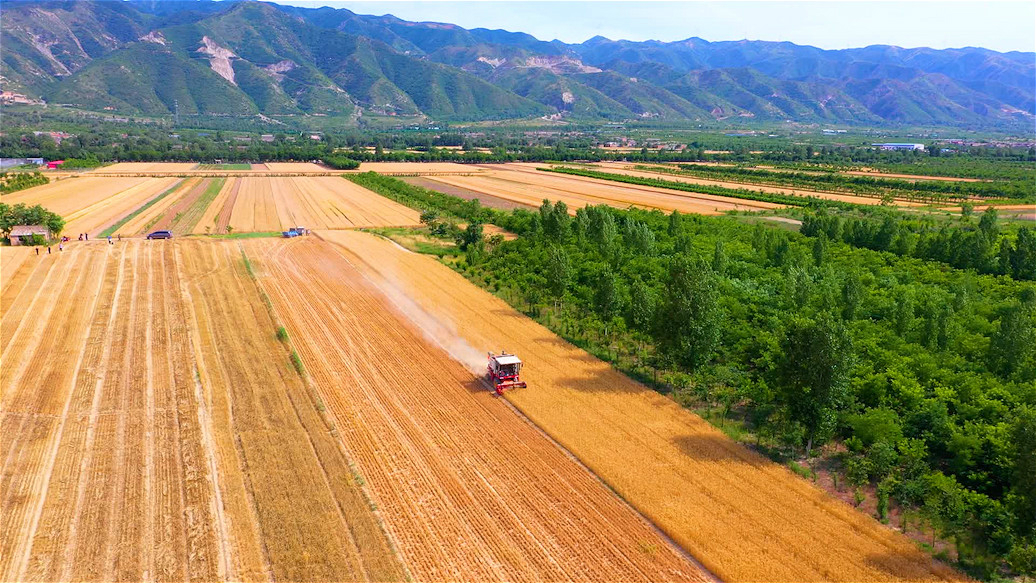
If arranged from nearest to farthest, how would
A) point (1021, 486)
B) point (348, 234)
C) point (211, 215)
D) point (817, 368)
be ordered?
point (1021, 486) < point (817, 368) < point (348, 234) < point (211, 215)

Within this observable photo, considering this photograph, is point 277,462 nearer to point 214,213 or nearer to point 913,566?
point 913,566

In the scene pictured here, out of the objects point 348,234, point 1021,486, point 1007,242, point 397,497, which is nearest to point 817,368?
point 1021,486

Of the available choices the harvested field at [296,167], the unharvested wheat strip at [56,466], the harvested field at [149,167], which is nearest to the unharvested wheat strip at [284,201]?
the harvested field at [296,167]

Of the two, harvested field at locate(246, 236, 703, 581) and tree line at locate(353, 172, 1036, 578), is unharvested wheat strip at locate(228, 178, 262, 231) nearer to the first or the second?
tree line at locate(353, 172, 1036, 578)

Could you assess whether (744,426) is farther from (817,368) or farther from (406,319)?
(406,319)

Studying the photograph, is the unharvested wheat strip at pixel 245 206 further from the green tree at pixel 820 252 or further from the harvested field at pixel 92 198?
the green tree at pixel 820 252

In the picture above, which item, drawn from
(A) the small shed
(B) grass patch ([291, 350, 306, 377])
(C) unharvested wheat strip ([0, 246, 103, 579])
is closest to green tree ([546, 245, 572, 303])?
(B) grass patch ([291, 350, 306, 377])
